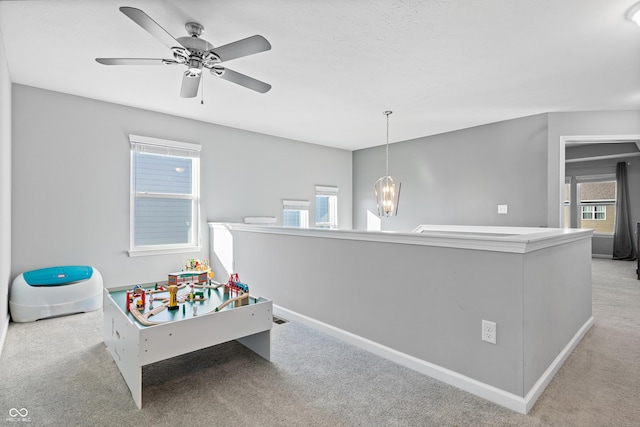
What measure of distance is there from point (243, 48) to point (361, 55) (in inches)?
43.6

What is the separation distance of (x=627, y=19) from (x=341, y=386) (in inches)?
120

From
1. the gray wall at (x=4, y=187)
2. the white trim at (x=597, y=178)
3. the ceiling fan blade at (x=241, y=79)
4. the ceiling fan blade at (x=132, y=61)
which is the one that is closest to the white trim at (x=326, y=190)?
the ceiling fan blade at (x=241, y=79)

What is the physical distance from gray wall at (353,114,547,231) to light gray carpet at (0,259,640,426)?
218 cm

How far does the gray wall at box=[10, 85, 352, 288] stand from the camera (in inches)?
134

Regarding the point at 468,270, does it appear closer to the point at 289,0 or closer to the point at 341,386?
the point at 341,386

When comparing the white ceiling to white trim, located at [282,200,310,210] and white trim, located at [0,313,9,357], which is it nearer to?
white trim, located at [282,200,310,210]

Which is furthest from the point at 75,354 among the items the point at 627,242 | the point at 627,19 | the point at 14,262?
the point at 627,242

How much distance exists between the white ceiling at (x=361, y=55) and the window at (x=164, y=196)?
1.76ft

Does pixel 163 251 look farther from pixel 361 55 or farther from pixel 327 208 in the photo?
pixel 361 55

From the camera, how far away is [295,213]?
594 centimetres

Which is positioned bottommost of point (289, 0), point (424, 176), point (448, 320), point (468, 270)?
point (448, 320)

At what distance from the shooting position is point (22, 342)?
2.67 m

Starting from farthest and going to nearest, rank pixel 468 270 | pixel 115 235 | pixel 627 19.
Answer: pixel 115 235
pixel 627 19
pixel 468 270

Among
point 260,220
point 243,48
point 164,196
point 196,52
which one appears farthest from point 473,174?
point 164,196
